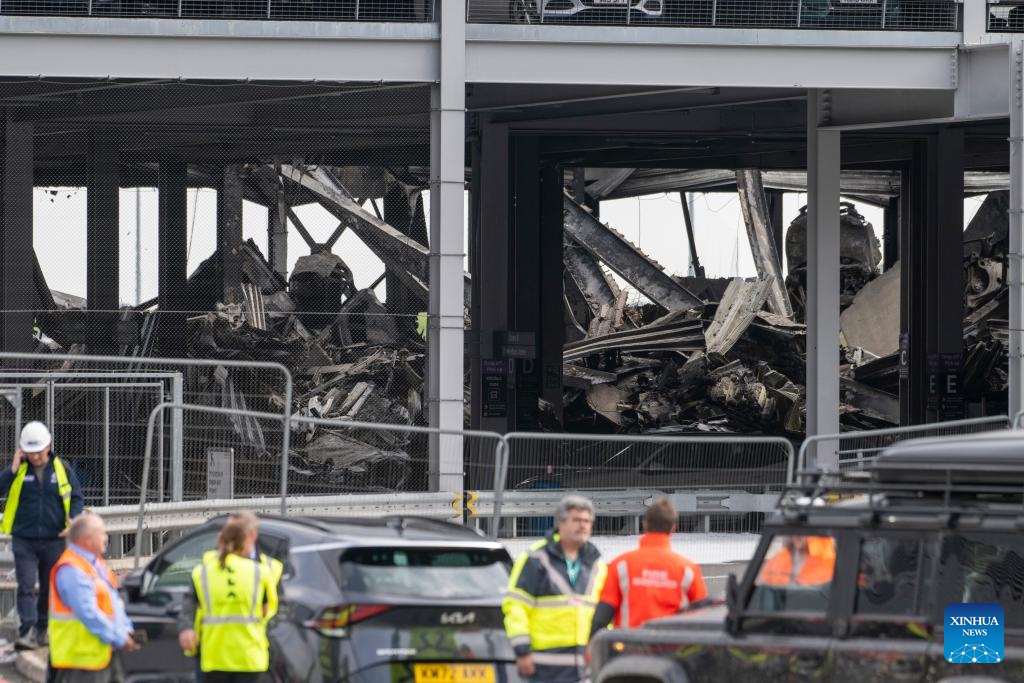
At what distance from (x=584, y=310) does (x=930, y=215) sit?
428 inches

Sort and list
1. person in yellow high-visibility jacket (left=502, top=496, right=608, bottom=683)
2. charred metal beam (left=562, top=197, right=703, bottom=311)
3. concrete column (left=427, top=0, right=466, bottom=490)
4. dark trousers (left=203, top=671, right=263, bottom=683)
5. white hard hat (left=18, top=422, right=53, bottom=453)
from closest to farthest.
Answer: person in yellow high-visibility jacket (left=502, top=496, right=608, bottom=683)
dark trousers (left=203, top=671, right=263, bottom=683)
white hard hat (left=18, top=422, right=53, bottom=453)
concrete column (left=427, top=0, right=466, bottom=490)
charred metal beam (left=562, top=197, right=703, bottom=311)

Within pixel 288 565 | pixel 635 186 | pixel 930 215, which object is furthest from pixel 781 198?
pixel 288 565

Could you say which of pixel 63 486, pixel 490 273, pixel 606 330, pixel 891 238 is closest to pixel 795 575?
pixel 63 486

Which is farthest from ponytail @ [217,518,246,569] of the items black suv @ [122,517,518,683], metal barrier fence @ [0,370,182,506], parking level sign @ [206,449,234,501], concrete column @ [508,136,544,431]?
concrete column @ [508,136,544,431]

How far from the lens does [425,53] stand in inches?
696

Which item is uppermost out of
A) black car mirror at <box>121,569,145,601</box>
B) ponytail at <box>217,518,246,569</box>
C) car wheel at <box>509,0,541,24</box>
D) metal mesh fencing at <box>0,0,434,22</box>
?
car wheel at <box>509,0,541,24</box>

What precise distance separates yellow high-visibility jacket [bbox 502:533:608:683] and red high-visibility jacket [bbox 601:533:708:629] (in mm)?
224

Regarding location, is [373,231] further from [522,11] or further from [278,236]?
[522,11]

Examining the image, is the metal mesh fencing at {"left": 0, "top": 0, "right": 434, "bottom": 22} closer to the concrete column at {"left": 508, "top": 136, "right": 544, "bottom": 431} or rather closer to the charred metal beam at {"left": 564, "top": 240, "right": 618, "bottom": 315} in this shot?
the concrete column at {"left": 508, "top": 136, "right": 544, "bottom": 431}

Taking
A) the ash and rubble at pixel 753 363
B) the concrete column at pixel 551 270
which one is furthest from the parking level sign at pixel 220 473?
the ash and rubble at pixel 753 363

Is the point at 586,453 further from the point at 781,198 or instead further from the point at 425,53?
the point at 781,198

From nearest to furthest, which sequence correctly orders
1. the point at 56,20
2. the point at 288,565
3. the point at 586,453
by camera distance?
1. the point at 288,565
2. the point at 56,20
3. the point at 586,453

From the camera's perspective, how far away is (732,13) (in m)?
19.5

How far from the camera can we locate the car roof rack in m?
6.70
